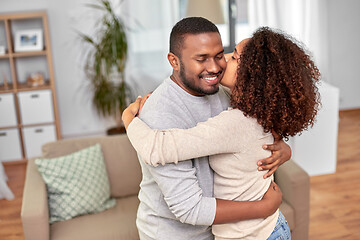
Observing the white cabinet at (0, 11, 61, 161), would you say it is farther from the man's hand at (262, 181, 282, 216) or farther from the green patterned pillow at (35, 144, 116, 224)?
the man's hand at (262, 181, 282, 216)

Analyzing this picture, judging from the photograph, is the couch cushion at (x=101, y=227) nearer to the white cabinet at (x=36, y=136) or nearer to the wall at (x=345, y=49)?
the white cabinet at (x=36, y=136)

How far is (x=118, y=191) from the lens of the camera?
2947mm

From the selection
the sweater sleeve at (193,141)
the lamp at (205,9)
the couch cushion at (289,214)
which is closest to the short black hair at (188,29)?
the sweater sleeve at (193,141)

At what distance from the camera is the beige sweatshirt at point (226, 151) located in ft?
4.42

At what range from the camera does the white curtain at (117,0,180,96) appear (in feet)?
16.1

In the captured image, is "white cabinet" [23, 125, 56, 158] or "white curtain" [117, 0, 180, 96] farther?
"white curtain" [117, 0, 180, 96]

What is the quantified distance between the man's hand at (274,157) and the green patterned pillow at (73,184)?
1.49m

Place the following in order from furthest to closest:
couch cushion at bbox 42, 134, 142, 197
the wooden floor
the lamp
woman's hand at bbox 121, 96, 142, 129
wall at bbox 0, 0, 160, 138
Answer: wall at bbox 0, 0, 160, 138, the lamp, the wooden floor, couch cushion at bbox 42, 134, 142, 197, woman's hand at bbox 121, 96, 142, 129

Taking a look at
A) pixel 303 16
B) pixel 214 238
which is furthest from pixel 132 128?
pixel 303 16

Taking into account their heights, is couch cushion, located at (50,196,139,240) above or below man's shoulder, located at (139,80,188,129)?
Answer: below

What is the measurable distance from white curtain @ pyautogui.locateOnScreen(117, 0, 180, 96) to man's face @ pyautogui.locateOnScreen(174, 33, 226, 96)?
3500 millimetres

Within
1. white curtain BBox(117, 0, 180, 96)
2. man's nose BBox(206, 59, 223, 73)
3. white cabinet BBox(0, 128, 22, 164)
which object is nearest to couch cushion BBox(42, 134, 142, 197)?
man's nose BBox(206, 59, 223, 73)

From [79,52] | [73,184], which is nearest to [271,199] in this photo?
[73,184]

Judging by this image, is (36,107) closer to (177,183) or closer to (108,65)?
(108,65)
